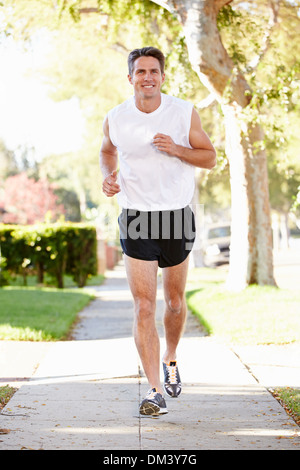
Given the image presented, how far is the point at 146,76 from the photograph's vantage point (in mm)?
4965

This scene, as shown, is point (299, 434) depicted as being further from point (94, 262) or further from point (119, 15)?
point (94, 262)

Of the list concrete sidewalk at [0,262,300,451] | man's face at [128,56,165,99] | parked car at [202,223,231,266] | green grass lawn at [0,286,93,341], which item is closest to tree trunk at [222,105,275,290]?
green grass lawn at [0,286,93,341]

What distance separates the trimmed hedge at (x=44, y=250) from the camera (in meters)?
17.1

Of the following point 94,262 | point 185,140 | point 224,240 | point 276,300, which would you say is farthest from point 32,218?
point 185,140

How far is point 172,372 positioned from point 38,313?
6226mm

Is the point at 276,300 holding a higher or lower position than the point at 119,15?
lower

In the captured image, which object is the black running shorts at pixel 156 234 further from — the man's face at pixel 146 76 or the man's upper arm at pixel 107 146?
the man's face at pixel 146 76

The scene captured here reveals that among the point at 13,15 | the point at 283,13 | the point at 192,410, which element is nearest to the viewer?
the point at 192,410

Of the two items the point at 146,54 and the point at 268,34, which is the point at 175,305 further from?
the point at 268,34

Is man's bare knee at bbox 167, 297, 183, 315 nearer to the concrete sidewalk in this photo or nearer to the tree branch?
the concrete sidewalk

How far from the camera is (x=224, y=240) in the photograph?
104ft

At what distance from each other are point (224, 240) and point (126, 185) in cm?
2687

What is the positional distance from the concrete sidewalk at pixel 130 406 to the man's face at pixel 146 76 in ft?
6.76

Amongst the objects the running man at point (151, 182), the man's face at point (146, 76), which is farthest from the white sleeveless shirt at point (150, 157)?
the man's face at point (146, 76)
